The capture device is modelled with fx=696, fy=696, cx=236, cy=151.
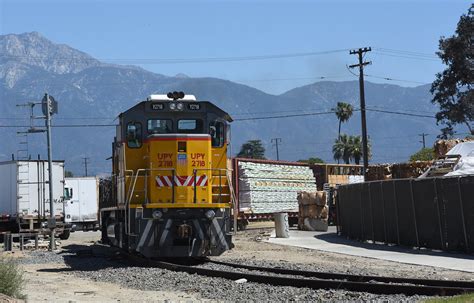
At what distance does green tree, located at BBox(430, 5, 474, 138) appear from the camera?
1914 inches

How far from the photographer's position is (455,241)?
17828 millimetres

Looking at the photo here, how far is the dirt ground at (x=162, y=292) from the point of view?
436 inches

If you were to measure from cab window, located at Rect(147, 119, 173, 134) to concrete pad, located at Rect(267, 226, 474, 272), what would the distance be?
631 centimetres

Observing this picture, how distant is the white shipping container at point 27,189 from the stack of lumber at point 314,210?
36.3 feet

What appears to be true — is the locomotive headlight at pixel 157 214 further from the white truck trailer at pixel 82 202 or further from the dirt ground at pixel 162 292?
the white truck trailer at pixel 82 202

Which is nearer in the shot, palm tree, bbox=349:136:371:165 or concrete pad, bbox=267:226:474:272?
concrete pad, bbox=267:226:474:272

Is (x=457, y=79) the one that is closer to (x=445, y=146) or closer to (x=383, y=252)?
(x=445, y=146)

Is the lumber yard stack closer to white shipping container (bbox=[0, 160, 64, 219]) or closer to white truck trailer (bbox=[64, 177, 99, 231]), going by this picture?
white shipping container (bbox=[0, 160, 64, 219])

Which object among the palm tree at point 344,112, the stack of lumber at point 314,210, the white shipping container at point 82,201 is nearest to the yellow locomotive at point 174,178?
the stack of lumber at point 314,210

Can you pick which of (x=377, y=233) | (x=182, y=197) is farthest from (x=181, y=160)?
(x=377, y=233)

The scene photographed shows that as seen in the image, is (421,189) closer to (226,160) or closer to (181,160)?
(226,160)

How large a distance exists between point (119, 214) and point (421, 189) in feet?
27.1

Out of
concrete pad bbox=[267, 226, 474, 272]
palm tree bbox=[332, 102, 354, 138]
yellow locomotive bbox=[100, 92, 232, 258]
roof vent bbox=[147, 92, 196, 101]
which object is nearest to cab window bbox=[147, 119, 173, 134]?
yellow locomotive bbox=[100, 92, 232, 258]

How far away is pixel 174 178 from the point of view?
51.4ft
